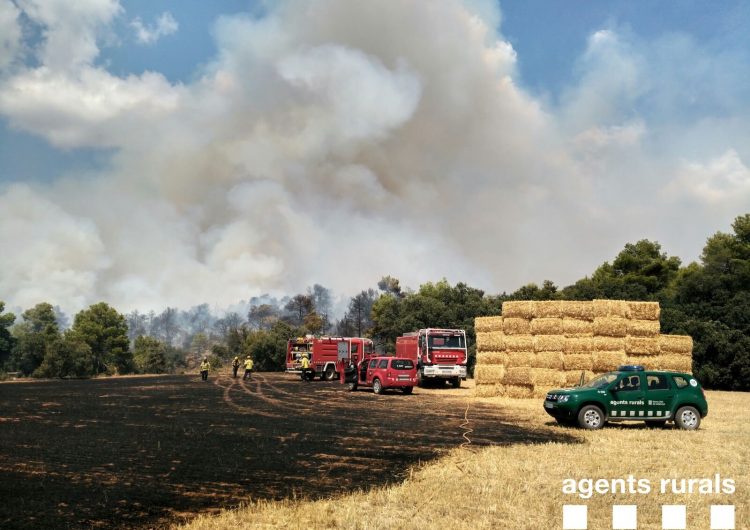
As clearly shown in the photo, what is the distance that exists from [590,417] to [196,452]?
11.1 m

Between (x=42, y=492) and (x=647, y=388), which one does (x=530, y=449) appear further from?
(x=42, y=492)

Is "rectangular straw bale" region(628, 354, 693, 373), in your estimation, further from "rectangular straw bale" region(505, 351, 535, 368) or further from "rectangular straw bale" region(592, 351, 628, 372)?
"rectangular straw bale" region(505, 351, 535, 368)

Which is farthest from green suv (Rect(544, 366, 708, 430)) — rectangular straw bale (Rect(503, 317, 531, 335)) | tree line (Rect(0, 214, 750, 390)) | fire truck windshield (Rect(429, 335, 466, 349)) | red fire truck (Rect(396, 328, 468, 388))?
tree line (Rect(0, 214, 750, 390))

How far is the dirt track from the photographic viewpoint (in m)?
9.02

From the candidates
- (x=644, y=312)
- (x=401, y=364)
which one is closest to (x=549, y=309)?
(x=644, y=312)

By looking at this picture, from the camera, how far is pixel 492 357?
92.4 feet

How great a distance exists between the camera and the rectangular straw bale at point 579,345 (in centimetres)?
2655

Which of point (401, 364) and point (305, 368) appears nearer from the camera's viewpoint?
point (401, 364)

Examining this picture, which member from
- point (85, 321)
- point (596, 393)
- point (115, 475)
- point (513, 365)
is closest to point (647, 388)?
point (596, 393)

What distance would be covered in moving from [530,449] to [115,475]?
27.5 ft

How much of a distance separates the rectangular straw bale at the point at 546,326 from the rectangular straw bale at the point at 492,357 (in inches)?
68.3

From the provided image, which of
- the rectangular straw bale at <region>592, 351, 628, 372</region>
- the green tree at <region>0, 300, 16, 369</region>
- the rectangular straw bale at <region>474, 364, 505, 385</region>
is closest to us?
the rectangular straw bale at <region>592, 351, 628, 372</region>

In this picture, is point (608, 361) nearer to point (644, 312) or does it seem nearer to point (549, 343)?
point (549, 343)

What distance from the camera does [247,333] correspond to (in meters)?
107
